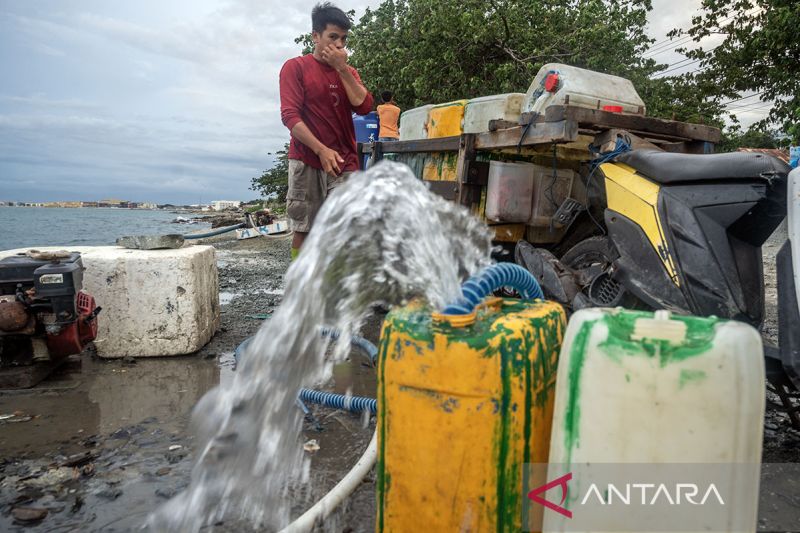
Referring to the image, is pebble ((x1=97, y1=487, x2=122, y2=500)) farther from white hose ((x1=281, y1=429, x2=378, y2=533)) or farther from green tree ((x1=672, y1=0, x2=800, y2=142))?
green tree ((x1=672, y1=0, x2=800, y2=142))

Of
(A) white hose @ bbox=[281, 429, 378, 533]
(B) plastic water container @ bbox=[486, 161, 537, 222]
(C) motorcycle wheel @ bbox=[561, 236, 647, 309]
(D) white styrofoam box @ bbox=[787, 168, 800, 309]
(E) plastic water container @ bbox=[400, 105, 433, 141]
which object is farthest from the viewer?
(E) plastic water container @ bbox=[400, 105, 433, 141]

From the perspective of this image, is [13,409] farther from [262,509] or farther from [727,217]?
[727,217]

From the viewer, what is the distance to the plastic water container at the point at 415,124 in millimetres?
5723

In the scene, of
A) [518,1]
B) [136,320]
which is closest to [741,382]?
[136,320]

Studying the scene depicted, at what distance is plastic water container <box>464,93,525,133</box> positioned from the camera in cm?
492

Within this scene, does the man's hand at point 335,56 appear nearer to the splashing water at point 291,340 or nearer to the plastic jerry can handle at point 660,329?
the splashing water at point 291,340

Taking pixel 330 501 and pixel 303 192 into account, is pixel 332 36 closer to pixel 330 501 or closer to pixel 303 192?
pixel 303 192

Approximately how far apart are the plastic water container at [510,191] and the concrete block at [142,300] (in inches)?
94.5

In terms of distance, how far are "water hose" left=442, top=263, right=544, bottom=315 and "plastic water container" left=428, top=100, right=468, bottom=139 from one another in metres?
4.02

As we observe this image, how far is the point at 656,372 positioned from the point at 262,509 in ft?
4.96

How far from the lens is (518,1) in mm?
12672

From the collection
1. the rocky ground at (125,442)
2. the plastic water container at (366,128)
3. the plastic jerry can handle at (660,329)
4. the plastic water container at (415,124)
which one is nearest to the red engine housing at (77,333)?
the rocky ground at (125,442)

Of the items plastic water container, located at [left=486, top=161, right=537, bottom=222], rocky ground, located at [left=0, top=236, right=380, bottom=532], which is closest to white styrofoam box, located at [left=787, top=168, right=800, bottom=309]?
rocky ground, located at [left=0, top=236, right=380, bottom=532]

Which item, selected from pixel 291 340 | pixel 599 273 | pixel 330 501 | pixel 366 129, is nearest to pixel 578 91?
pixel 599 273
